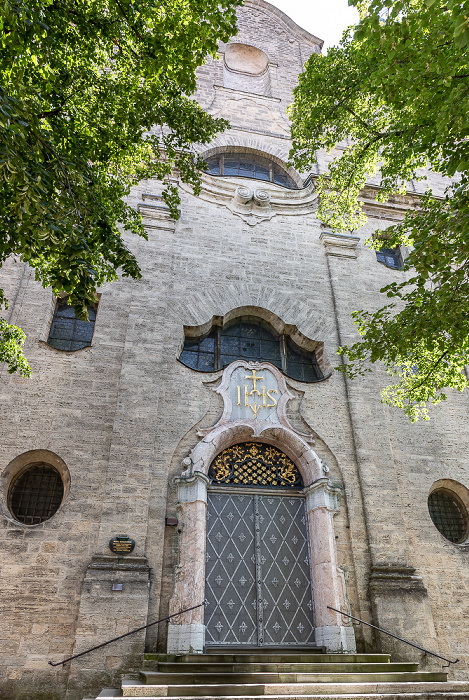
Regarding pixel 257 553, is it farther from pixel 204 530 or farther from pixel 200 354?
pixel 200 354

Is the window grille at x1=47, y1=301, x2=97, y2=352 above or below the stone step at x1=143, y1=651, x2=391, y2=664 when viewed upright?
above

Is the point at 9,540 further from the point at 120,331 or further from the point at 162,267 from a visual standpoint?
the point at 162,267

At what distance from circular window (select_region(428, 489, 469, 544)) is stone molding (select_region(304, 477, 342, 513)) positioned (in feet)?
7.16

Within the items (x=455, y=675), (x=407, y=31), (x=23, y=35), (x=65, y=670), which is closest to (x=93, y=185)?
(x=23, y=35)

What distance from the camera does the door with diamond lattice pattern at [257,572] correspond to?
302 inches

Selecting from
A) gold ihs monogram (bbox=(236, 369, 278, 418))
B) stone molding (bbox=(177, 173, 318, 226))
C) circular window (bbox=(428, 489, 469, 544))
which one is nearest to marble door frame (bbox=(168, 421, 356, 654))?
gold ihs monogram (bbox=(236, 369, 278, 418))

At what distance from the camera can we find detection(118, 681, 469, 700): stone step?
203 inches

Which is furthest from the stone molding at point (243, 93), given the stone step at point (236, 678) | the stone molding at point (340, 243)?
the stone step at point (236, 678)

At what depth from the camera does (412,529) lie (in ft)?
28.9

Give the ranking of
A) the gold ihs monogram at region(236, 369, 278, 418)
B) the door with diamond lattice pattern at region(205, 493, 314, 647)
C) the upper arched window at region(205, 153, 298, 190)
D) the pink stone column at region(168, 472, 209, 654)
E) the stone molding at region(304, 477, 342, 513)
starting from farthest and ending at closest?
the upper arched window at region(205, 153, 298, 190), the gold ihs monogram at region(236, 369, 278, 418), the stone molding at region(304, 477, 342, 513), the door with diamond lattice pattern at region(205, 493, 314, 647), the pink stone column at region(168, 472, 209, 654)

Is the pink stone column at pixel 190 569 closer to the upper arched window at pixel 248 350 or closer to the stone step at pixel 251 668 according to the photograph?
the stone step at pixel 251 668

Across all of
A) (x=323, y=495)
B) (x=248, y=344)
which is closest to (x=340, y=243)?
(x=248, y=344)

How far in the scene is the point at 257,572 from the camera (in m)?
8.05

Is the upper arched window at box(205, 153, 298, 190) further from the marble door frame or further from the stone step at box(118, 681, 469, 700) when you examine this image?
the stone step at box(118, 681, 469, 700)
